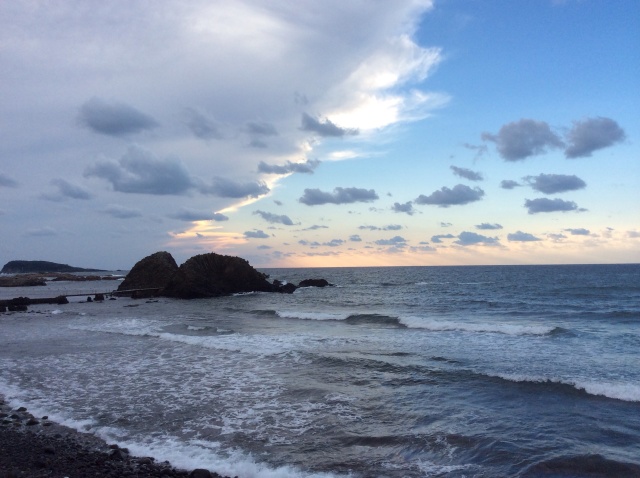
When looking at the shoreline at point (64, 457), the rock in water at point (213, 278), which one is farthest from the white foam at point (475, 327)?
the rock in water at point (213, 278)

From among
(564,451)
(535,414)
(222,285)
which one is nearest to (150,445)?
(564,451)

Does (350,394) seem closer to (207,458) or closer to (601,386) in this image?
(207,458)

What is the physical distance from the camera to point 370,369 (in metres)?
16.5

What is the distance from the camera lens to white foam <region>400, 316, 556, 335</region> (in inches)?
967

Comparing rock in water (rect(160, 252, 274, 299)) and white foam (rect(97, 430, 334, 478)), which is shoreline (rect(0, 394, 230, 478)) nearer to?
white foam (rect(97, 430, 334, 478))

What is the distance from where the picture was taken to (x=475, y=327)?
26062 mm

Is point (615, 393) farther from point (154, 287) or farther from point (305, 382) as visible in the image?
point (154, 287)

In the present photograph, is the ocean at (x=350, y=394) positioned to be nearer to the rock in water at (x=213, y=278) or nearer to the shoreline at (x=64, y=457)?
the shoreline at (x=64, y=457)

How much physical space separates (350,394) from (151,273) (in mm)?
54007

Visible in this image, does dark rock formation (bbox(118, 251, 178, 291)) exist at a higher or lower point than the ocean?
higher

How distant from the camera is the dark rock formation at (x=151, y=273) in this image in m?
60.9

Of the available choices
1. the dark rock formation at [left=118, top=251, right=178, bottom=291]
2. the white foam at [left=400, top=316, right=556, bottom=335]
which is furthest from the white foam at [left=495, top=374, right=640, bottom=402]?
the dark rock formation at [left=118, top=251, right=178, bottom=291]

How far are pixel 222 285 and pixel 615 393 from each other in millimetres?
51837

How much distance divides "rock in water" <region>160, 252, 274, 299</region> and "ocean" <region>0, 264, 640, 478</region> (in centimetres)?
2564
